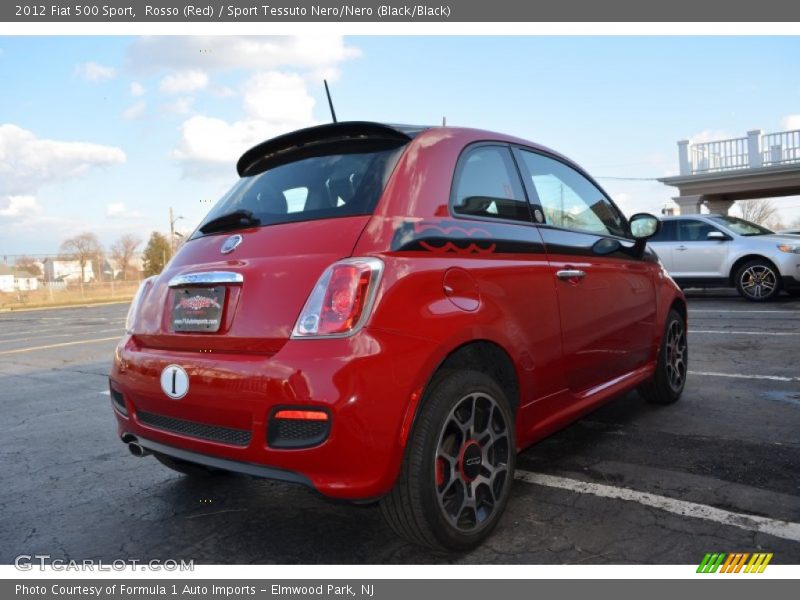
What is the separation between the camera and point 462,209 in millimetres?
2697

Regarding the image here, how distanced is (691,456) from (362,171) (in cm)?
237

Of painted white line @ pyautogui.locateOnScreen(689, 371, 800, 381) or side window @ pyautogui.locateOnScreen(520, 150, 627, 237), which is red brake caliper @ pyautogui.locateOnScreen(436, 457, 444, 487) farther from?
painted white line @ pyautogui.locateOnScreen(689, 371, 800, 381)

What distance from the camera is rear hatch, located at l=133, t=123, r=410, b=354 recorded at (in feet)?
7.55

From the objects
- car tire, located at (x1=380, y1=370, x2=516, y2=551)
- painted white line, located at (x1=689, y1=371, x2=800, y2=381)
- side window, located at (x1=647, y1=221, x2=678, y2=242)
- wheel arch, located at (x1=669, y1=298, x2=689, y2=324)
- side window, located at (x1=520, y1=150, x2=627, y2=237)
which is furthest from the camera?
side window, located at (x1=647, y1=221, x2=678, y2=242)

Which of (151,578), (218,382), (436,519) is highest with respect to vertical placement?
(218,382)

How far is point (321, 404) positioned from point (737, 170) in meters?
21.8

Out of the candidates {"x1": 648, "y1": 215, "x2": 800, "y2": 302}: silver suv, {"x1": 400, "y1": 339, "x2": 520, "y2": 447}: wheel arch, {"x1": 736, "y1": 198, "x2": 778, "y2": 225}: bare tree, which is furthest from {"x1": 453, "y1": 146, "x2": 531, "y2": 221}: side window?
{"x1": 736, "y1": 198, "x2": 778, "y2": 225}: bare tree

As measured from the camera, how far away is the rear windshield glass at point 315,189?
2.49 metres

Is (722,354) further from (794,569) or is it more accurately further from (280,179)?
(280,179)

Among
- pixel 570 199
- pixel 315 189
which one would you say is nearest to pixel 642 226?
pixel 570 199

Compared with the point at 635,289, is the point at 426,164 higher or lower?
higher

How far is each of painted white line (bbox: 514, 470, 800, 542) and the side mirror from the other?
1841 mm

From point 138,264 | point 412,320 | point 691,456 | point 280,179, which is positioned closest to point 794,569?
point 691,456

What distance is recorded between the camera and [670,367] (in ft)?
14.9
